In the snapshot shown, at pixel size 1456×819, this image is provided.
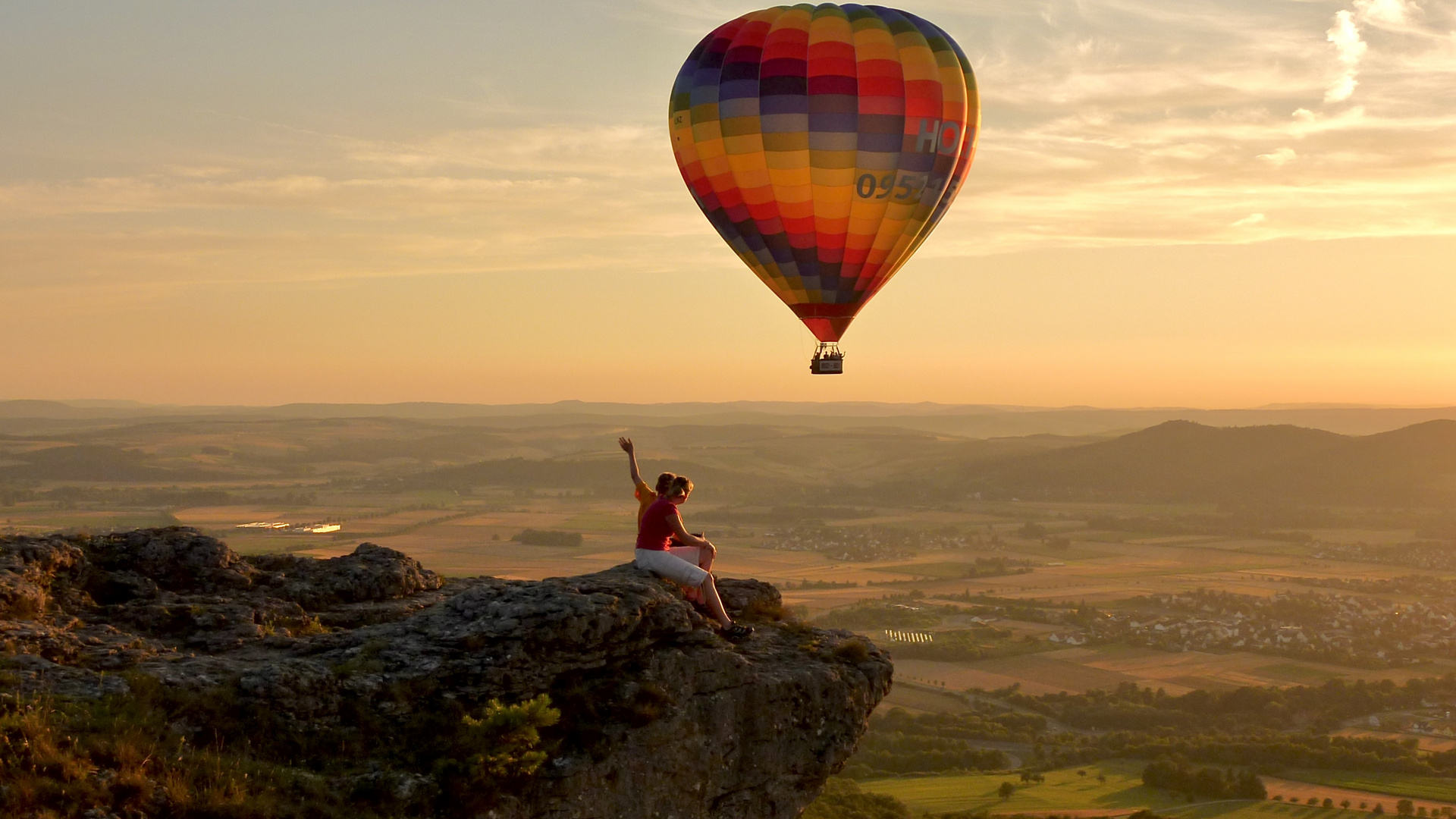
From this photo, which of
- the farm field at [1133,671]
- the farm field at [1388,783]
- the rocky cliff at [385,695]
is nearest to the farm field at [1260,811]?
the farm field at [1388,783]

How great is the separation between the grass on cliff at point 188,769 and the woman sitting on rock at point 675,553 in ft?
11.6

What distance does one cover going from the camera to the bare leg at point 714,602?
16.9 m

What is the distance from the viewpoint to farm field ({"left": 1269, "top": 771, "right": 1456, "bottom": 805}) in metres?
72.1

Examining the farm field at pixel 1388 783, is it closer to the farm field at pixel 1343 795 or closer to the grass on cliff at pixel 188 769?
the farm field at pixel 1343 795

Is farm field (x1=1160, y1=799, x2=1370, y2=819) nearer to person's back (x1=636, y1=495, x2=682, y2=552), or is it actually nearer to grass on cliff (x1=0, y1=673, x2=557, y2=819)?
person's back (x1=636, y1=495, x2=682, y2=552)

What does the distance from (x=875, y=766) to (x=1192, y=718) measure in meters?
32.8

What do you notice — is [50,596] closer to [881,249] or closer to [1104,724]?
[881,249]

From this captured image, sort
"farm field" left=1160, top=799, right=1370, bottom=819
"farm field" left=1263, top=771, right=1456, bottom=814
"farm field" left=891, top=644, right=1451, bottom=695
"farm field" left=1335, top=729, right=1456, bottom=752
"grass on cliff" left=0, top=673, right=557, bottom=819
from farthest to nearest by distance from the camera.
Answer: "farm field" left=891, top=644, right=1451, bottom=695 < "farm field" left=1335, top=729, right=1456, bottom=752 < "farm field" left=1263, top=771, right=1456, bottom=814 < "farm field" left=1160, top=799, right=1370, bottom=819 < "grass on cliff" left=0, top=673, right=557, bottom=819

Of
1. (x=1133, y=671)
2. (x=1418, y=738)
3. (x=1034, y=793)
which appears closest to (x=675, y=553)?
(x=1034, y=793)

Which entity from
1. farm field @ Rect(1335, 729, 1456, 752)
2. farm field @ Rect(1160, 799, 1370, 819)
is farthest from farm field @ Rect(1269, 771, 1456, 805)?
farm field @ Rect(1335, 729, 1456, 752)

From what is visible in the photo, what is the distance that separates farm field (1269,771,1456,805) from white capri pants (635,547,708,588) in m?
72.2

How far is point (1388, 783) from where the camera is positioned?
74438 mm

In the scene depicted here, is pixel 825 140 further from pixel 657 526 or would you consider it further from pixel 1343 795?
pixel 1343 795

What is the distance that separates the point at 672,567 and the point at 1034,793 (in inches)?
2281
